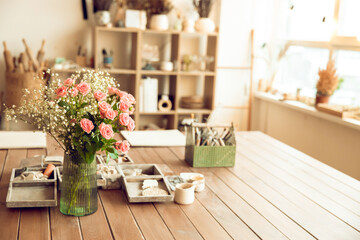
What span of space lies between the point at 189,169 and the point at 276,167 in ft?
1.67

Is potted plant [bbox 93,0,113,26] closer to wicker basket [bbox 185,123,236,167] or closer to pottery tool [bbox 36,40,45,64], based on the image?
pottery tool [bbox 36,40,45,64]

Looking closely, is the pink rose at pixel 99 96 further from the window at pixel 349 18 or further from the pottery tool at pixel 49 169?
the window at pixel 349 18

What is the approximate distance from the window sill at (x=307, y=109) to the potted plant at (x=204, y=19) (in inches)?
37.6

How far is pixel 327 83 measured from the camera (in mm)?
3996

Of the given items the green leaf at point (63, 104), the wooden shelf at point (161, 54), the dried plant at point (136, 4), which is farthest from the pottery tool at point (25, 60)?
the green leaf at point (63, 104)

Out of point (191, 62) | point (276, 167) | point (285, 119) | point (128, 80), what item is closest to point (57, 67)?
point (128, 80)

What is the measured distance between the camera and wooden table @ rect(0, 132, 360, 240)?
1.62 metres

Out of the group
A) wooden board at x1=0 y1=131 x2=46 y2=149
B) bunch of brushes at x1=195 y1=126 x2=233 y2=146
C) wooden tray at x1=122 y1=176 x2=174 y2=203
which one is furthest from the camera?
wooden board at x1=0 y1=131 x2=46 y2=149

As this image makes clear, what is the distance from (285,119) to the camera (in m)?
4.70

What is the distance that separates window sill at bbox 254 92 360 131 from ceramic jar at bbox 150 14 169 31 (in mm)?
1346

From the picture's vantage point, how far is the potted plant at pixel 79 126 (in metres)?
1.67

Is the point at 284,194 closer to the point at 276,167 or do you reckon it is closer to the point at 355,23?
the point at 276,167

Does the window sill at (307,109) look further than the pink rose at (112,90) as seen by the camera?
Yes

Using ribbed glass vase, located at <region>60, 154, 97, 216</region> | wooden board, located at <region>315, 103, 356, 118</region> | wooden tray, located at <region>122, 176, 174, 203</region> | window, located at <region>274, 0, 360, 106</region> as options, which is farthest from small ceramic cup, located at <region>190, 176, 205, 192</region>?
window, located at <region>274, 0, 360, 106</region>
